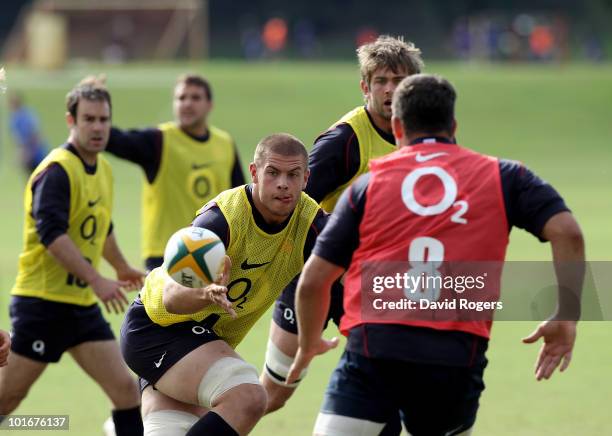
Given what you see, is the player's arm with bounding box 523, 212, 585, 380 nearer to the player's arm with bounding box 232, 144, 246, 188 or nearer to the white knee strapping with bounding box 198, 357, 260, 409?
the white knee strapping with bounding box 198, 357, 260, 409

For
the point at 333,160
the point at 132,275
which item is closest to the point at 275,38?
the point at 132,275

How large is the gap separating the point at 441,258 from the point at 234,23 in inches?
2315

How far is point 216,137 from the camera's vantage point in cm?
1004

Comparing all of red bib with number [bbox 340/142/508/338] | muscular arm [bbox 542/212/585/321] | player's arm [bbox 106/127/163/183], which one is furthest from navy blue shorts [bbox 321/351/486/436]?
player's arm [bbox 106/127/163/183]

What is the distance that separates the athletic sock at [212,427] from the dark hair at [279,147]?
3.93ft

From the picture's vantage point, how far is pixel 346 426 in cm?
454

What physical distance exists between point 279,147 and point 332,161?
115 centimetres

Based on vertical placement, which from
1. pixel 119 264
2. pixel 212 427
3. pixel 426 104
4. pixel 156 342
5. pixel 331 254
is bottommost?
pixel 212 427

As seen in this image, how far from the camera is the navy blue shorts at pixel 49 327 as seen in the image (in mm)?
7102

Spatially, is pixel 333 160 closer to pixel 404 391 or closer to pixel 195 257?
pixel 195 257

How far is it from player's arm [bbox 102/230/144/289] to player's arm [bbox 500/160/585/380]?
3.51 m

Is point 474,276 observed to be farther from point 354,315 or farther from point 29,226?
point 29,226

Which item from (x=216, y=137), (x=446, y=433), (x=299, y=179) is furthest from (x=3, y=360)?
(x=216, y=137)

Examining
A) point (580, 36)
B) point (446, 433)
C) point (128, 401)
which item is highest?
point (580, 36)
